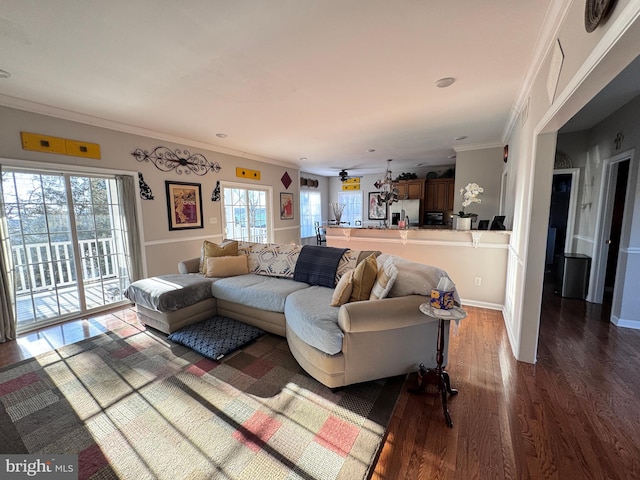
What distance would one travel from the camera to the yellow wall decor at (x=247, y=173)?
18.4 ft

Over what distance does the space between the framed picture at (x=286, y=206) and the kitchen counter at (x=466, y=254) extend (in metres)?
3.20

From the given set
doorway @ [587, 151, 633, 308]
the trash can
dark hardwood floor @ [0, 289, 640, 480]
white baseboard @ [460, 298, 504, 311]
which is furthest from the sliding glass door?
doorway @ [587, 151, 633, 308]

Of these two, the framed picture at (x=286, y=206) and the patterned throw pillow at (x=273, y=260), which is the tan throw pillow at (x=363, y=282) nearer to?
the patterned throw pillow at (x=273, y=260)

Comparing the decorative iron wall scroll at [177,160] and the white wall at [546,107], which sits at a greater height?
the decorative iron wall scroll at [177,160]

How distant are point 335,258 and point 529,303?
73.5 inches

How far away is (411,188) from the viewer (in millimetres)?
7684

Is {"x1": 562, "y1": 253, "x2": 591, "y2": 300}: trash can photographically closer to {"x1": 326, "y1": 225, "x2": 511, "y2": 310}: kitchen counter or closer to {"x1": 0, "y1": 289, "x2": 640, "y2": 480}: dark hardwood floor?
{"x1": 0, "y1": 289, "x2": 640, "y2": 480}: dark hardwood floor

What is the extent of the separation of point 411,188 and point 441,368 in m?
6.48

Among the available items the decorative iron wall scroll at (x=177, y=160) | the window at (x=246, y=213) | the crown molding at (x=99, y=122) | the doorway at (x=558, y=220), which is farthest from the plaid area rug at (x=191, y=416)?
the doorway at (x=558, y=220)

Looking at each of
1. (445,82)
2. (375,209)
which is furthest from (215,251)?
(375,209)

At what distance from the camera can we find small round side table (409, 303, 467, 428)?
173cm

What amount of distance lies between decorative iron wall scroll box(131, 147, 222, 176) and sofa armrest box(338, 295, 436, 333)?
3.97 meters

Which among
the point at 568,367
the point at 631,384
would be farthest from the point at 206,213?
the point at 631,384

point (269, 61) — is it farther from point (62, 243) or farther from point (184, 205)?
point (62, 243)
